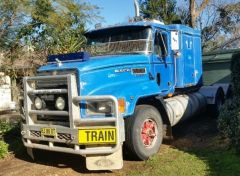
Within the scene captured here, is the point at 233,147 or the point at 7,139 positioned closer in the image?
the point at 233,147

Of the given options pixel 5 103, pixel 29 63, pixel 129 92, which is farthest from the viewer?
pixel 5 103

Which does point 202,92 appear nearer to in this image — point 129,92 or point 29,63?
point 129,92

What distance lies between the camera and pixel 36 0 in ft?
45.2

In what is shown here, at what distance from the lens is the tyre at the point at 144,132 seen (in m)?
7.26

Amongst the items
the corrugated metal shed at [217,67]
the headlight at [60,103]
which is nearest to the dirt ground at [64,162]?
the headlight at [60,103]

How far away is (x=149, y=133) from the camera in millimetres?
7781

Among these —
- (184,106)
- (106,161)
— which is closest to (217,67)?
(184,106)

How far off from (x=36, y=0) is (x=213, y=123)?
283 inches

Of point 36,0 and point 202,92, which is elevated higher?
point 36,0

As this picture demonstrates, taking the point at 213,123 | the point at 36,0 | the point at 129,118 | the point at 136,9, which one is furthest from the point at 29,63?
the point at 129,118

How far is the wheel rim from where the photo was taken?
7.67 meters

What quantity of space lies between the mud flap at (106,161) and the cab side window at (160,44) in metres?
2.82

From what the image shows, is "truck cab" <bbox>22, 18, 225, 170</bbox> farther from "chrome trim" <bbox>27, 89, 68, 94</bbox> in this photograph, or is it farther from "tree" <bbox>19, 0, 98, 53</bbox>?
"tree" <bbox>19, 0, 98, 53</bbox>

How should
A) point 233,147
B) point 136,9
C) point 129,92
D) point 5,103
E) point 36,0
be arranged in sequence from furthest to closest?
point 5,103, point 36,0, point 136,9, point 233,147, point 129,92
